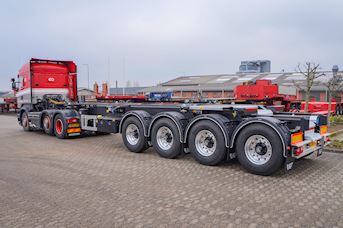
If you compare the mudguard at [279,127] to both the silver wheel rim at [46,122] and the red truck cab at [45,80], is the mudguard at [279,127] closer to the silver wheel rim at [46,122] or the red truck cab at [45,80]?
the silver wheel rim at [46,122]

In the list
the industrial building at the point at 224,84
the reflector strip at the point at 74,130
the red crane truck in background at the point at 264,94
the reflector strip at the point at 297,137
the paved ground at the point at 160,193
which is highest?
the industrial building at the point at 224,84

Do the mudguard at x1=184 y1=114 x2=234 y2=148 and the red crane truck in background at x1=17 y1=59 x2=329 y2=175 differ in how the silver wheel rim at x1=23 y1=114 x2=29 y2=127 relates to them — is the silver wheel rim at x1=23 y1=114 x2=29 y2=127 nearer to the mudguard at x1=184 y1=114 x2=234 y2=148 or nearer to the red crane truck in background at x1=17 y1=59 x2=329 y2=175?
the red crane truck in background at x1=17 y1=59 x2=329 y2=175

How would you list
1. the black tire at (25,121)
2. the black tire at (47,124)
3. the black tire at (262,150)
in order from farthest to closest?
the black tire at (25,121)
the black tire at (47,124)
the black tire at (262,150)

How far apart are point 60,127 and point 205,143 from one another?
22.0 feet

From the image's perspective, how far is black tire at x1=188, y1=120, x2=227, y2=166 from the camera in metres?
6.52

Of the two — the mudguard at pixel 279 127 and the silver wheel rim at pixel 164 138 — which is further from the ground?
the mudguard at pixel 279 127

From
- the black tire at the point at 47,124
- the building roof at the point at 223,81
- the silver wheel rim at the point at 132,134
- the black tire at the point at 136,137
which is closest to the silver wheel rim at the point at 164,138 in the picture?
the black tire at the point at 136,137

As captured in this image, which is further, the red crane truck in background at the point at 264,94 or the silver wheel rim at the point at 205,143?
the red crane truck in background at the point at 264,94

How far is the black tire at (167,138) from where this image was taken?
24.2 ft

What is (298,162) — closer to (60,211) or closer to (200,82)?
(60,211)

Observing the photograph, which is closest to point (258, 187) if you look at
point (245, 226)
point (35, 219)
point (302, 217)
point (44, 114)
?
point (302, 217)

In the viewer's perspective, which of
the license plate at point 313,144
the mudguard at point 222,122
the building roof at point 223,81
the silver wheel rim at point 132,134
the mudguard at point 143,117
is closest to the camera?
the license plate at point 313,144

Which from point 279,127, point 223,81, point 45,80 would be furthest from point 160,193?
point 223,81

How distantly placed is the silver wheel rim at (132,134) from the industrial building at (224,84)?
22.0 m
